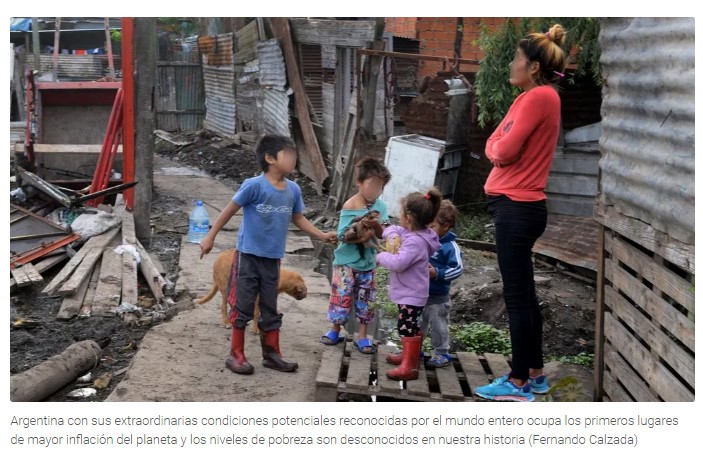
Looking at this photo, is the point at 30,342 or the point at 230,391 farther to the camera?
the point at 30,342

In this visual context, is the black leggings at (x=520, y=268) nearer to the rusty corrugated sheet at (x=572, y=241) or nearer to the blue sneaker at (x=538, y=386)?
the blue sneaker at (x=538, y=386)

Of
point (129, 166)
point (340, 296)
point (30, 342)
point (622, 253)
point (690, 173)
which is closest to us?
point (690, 173)

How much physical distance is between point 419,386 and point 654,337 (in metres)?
1.21

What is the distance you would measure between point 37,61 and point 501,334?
16068 millimetres

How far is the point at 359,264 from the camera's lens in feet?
16.3

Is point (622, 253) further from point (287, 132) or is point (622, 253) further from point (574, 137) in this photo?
point (287, 132)

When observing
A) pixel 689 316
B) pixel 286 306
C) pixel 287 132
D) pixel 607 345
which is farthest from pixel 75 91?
pixel 689 316

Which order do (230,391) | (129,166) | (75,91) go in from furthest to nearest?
(75,91)
(129,166)
(230,391)

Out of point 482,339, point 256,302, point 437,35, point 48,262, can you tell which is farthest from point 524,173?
point 437,35

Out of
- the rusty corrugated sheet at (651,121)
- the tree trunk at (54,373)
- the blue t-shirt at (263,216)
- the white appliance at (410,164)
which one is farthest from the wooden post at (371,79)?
the rusty corrugated sheet at (651,121)

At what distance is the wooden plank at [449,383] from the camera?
13.3ft

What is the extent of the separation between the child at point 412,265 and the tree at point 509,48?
3435 millimetres

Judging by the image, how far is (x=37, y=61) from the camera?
18.7m

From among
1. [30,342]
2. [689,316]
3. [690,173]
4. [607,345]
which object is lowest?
[30,342]
